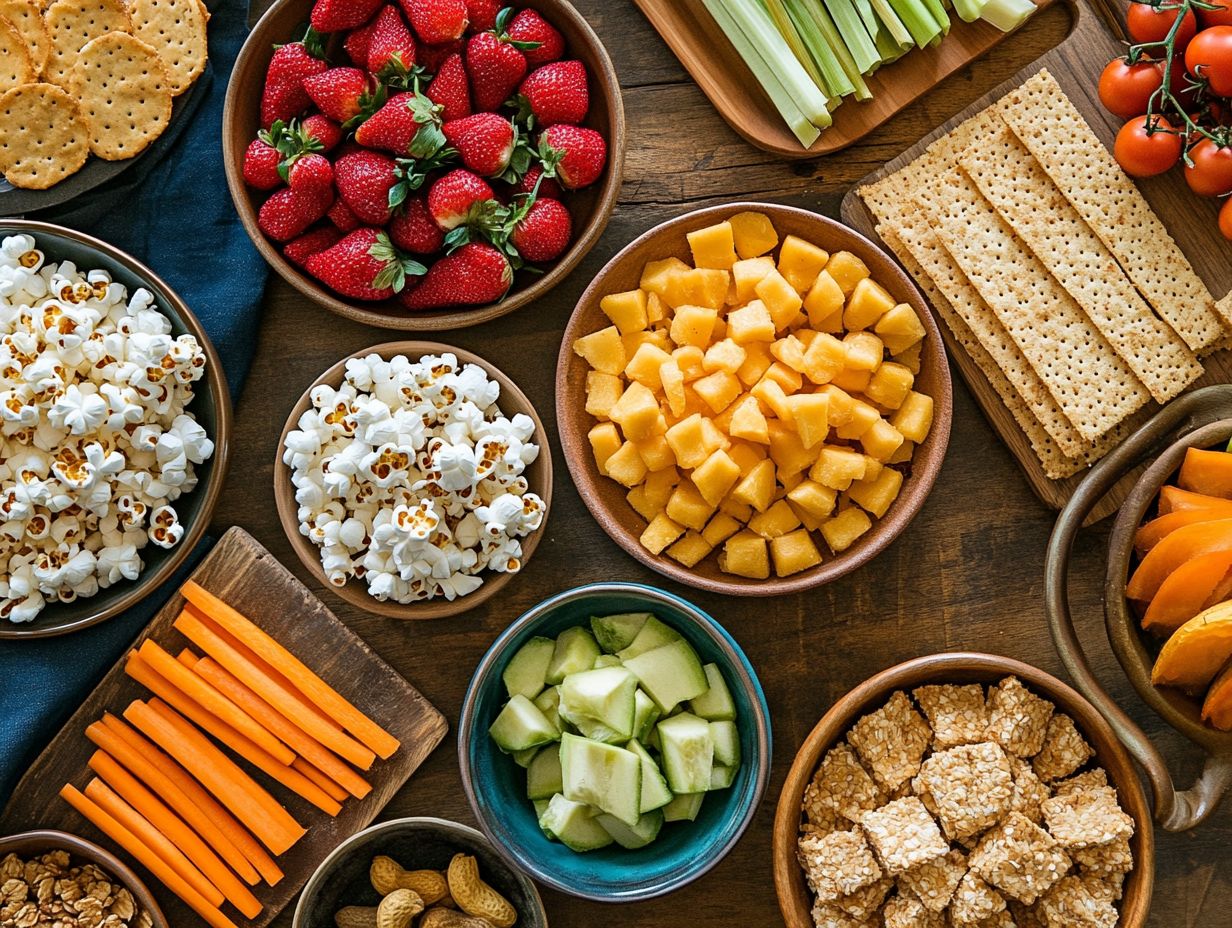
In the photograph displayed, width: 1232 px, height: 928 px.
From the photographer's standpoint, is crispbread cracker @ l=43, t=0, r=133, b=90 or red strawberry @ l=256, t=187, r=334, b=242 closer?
red strawberry @ l=256, t=187, r=334, b=242

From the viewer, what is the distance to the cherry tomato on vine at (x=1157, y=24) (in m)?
2.23

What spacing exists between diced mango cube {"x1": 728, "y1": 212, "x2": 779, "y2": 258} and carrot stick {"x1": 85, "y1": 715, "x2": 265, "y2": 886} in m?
1.68

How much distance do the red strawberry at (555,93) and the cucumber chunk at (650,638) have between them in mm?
1063

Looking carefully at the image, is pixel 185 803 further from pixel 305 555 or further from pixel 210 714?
pixel 305 555

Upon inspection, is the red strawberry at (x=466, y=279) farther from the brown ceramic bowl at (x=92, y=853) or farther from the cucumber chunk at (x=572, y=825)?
the brown ceramic bowl at (x=92, y=853)

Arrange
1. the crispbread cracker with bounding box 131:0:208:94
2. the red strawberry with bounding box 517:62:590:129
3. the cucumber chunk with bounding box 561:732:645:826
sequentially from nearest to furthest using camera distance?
the cucumber chunk with bounding box 561:732:645:826
the red strawberry with bounding box 517:62:590:129
the crispbread cracker with bounding box 131:0:208:94

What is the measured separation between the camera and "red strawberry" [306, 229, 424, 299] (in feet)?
7.14

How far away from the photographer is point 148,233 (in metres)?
2.35

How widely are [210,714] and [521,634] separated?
2.39 ft

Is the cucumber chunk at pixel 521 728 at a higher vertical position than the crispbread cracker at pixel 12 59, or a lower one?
lower

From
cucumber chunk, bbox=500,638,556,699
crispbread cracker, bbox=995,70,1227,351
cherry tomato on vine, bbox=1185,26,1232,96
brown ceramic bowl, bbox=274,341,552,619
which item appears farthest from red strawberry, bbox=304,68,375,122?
cherry tomato on vine, bbox=1185,26,1232,96

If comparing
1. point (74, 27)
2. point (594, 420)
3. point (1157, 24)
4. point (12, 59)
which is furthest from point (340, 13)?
point (1157, 24)

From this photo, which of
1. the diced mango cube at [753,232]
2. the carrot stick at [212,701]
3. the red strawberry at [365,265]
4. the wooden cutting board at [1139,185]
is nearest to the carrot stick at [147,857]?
the carrot stick at [212,701]

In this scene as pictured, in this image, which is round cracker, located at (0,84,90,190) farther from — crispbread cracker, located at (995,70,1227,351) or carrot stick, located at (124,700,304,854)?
crispbread cracker, located at (995,70,1227,351)
